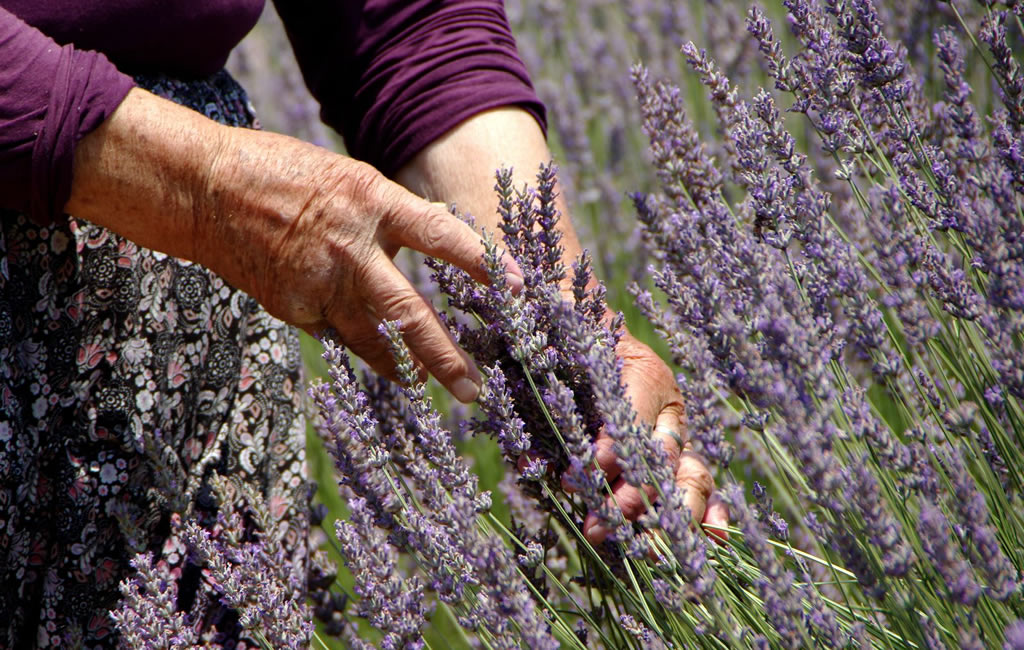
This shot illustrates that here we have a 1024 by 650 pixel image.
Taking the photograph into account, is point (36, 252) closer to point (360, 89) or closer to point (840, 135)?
point (360, 89)


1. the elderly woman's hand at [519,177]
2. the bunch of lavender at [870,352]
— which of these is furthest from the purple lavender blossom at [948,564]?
the elderly woman's hand at [519,177]

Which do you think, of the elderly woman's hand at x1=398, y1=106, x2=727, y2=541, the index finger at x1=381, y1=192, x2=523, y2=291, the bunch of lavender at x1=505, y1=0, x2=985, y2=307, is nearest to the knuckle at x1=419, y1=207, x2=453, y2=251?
the index finger at x1=381, y1=192, x2=523, y2=291

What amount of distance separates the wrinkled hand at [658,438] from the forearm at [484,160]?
251mm

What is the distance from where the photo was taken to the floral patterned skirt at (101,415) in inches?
57.9

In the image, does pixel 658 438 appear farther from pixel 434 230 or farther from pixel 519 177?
pixel 519 177

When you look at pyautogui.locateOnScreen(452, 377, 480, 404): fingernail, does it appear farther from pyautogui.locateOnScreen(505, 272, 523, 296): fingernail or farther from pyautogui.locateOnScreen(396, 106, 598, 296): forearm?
pyautogui.locateOnScreen(396, 106, 598, 296): forearm

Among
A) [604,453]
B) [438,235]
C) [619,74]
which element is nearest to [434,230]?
[438,235]

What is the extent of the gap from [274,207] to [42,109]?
326 millimetres

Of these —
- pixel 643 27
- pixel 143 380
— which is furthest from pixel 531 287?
pixel 643 27

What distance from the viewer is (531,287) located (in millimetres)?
1285

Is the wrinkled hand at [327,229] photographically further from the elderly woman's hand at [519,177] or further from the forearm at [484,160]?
the forearm at [484,160]

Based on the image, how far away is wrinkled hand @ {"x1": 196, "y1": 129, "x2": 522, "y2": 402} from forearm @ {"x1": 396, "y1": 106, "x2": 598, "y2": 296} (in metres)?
0.38

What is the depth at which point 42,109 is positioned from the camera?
1.28 m

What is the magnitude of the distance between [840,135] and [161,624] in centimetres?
112
